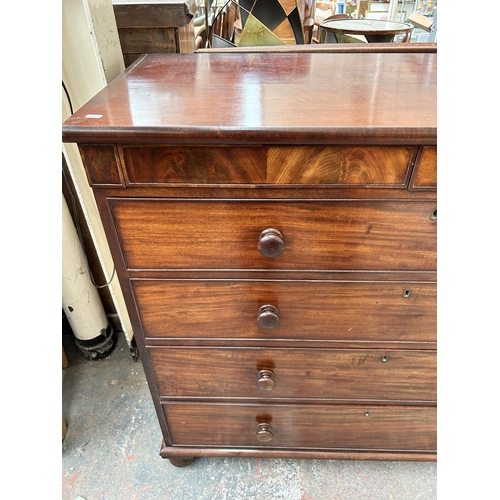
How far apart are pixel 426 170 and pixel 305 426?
69 cm

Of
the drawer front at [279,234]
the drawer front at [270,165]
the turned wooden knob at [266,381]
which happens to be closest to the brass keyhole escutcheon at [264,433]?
the turned wooden knob at [266,381]

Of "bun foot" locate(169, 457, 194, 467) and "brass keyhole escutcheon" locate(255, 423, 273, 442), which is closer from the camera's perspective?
"brass keyhole escutcheon" locate(255, 423, 273, 442)

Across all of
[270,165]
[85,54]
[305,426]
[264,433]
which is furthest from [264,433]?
[85,54]

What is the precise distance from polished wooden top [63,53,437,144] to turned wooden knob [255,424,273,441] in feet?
2.35

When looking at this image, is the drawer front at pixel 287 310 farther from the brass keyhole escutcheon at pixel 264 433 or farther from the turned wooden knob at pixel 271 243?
the brass keyhole escutcheon at pixel 264 433

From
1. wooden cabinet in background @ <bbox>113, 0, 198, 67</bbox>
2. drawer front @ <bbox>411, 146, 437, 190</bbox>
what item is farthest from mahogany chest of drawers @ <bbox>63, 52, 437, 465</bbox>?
wooden cabinet in background @ <bbox>113, 0, 198, 67</bbox>

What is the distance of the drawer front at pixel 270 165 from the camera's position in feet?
1.88

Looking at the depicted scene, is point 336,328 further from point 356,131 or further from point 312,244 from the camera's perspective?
point 356,131

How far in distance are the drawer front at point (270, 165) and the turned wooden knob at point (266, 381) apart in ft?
1.48

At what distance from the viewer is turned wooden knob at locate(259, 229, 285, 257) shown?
637 mm

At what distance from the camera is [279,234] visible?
2.14ft

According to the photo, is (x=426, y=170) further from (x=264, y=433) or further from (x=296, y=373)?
(x=264, y=433)

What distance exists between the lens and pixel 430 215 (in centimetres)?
63

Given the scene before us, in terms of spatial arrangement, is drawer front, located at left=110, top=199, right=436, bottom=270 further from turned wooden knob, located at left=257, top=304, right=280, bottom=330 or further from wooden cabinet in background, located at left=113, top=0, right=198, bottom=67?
wooden cabinet in background, located at left=113, top=0, right=198, bottom=67
